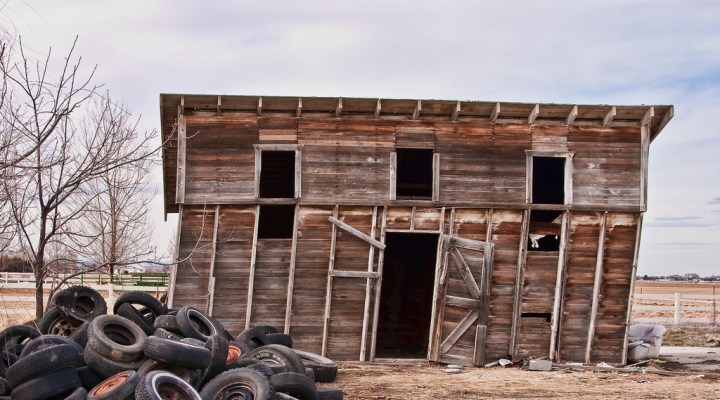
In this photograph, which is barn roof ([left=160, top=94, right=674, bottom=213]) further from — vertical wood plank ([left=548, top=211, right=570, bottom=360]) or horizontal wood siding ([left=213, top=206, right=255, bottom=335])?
vertical wood plank ([left=548, top=211, right=570, bottom=360])

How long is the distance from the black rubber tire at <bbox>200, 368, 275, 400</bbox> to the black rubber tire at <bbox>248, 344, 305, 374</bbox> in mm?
1756

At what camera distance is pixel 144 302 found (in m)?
12.9

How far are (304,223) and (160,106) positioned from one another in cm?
393

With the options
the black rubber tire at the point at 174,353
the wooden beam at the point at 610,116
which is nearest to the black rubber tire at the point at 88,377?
the black rubber tire at the point at 174,353

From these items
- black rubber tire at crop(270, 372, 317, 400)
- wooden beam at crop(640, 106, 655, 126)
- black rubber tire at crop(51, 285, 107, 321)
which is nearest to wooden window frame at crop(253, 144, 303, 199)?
black rubber tire at crop(51, 285, 107, 321)

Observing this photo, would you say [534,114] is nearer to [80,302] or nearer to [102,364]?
[80,302]

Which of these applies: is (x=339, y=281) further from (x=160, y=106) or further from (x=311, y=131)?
(x=160, y=106)

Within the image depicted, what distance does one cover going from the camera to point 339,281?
54.2 feet

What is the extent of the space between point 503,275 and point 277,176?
705 cm

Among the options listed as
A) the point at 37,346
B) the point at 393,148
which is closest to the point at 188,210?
→ the point at 393,148

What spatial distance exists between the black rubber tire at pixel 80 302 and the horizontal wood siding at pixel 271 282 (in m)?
4.12

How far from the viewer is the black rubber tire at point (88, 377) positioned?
9830mm

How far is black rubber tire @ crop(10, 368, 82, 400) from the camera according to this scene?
899cm

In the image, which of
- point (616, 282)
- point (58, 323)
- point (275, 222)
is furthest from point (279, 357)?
point (275, 222)
